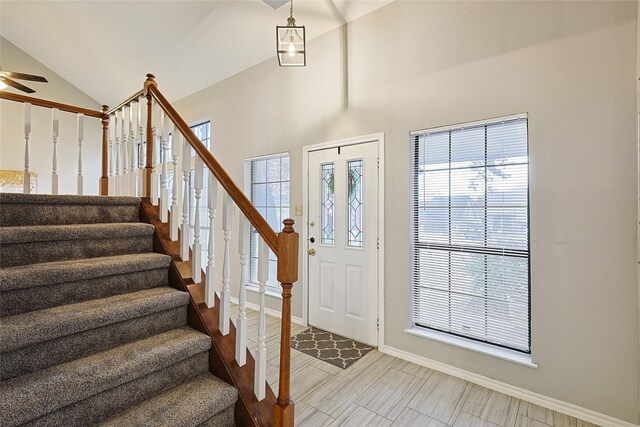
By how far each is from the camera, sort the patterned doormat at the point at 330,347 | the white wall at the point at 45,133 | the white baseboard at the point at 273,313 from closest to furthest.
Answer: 1. the patterned doormat at the point at 330,347
2. the white baseboard at the point at 273,313
3. the white wall at the point at 45,133

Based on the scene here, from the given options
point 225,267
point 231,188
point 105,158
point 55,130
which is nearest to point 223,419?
point 225,267

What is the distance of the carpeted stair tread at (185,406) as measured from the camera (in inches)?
52.2

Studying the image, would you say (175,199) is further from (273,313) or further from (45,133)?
(45,133)

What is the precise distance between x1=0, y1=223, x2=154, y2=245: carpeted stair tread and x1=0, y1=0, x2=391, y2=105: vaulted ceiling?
2.63m

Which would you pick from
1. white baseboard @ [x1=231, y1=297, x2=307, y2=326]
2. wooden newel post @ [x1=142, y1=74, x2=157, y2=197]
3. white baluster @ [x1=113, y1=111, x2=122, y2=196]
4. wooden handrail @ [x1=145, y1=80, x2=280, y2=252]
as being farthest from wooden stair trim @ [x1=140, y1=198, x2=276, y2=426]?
white baseboard @ [x1=231, y1=297, x2=307, y2=326]

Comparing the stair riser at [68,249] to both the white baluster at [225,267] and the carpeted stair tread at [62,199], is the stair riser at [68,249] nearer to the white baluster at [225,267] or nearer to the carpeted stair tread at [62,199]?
the carpeted stair tread at [62,199]

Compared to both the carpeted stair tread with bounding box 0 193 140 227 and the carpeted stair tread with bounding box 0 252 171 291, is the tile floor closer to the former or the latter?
the carpeted stair tread with bounding box 0 252 171 291

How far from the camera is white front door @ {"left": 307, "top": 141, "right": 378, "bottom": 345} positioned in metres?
3.06

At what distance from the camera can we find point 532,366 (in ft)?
7.21

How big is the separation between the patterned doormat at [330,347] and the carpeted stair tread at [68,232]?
1.79 metres

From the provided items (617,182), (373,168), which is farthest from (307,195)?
(617,182)

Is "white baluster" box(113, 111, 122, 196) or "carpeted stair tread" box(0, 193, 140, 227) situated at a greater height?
"white baluster" box(113, 111, 122, 196)

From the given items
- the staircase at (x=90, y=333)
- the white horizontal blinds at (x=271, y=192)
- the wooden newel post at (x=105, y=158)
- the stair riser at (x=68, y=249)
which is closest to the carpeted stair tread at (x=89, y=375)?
the staircase at (x=90, y=333)

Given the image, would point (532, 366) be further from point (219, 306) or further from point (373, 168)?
point (219, 306)
